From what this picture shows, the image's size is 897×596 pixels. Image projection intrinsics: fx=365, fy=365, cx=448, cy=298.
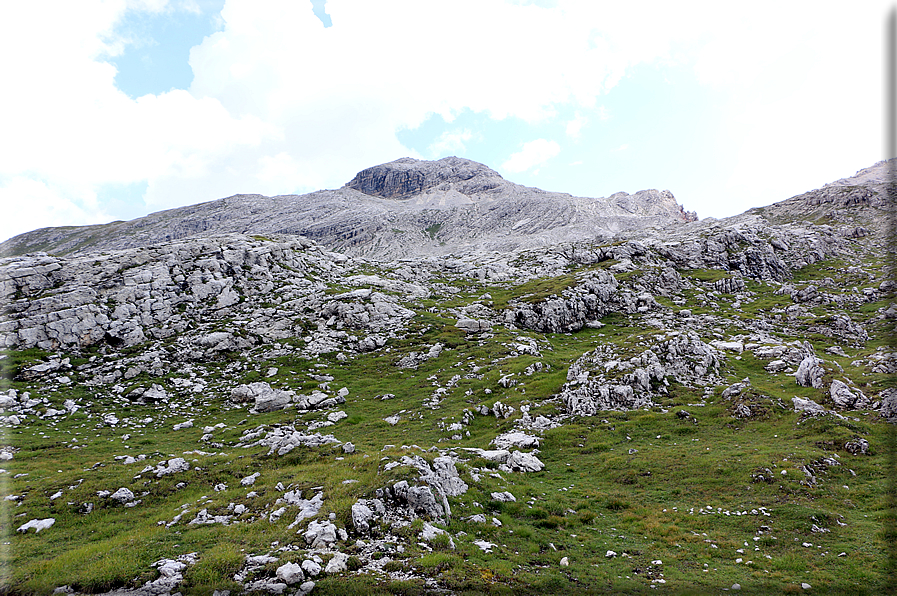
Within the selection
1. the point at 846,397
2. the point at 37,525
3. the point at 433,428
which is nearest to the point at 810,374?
the point at 846,397

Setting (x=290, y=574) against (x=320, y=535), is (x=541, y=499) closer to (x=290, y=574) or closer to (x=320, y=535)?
(x=320, y=535)

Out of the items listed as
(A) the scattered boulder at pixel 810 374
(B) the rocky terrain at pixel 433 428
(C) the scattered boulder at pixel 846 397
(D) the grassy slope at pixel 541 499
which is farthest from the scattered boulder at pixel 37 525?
(A) the scattered boulder at pixel 810 374

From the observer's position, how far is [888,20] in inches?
381

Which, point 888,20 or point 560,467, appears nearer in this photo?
point 888,20

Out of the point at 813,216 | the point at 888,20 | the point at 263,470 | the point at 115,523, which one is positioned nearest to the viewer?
the point at 888,20

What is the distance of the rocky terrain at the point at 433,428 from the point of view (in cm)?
1447

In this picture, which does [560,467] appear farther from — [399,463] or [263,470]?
[263,470]

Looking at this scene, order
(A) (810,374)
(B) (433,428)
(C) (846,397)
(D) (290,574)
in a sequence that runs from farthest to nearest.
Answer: (B) (433,428) → (A) (810,374) → (C) (846,397) → (D) (290,574)

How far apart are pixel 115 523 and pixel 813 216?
17373 centimetres

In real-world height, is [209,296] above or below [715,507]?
above

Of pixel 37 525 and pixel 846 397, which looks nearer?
pixel 37 525

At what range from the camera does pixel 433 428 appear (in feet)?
116

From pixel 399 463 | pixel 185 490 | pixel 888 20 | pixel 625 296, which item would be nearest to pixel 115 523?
pixel 185 490

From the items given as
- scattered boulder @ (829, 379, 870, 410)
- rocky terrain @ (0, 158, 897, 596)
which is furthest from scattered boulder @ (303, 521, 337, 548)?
scattered boulder @ (829, 379, 870, 410)
